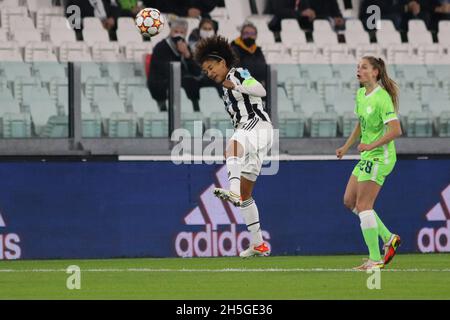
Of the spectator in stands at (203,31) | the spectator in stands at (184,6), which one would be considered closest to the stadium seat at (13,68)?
the spectator in stands at (203,31)

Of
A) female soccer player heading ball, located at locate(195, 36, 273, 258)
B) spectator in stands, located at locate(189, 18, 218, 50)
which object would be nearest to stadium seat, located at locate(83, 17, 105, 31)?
spectator in stands, located at locate(189, 18, 218, 50)

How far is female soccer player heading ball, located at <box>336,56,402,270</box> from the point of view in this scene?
1209 centimetres

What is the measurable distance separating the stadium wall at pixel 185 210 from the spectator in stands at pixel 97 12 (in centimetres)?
484

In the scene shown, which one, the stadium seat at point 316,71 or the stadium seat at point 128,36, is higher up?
the stadium seat at point 128,36

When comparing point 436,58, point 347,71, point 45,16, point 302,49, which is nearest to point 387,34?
point 436,58

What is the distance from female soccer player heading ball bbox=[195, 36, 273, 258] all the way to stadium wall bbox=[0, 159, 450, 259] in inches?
80.1

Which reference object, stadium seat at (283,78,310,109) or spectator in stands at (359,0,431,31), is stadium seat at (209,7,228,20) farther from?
stadium seat at (283,78,310,109)

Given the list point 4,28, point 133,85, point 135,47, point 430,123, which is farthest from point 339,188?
point 4,28

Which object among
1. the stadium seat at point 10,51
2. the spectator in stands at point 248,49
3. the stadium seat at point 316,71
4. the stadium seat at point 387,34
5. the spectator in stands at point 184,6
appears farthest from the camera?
the stadium seat at point 387,34

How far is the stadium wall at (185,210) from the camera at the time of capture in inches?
593

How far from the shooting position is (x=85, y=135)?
15320 millimetres

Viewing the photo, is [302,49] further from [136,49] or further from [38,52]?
[38,52]

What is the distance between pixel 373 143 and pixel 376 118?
300mm

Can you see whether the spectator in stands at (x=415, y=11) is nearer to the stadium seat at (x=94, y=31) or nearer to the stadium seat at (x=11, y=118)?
the stadium seat at (x=94, y=31)
